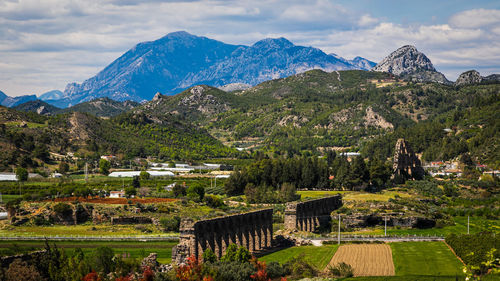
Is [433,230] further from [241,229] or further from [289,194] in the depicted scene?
[241,229]

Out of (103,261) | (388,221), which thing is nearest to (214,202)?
(388,221)

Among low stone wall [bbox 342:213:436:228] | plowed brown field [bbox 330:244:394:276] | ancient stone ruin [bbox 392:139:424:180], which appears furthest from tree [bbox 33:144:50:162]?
plowed brown field [bbox 330:244:394:276]

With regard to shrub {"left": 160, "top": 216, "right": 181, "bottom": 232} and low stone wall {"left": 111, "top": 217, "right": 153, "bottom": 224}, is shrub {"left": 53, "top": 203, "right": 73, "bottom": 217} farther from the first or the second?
shrub {"left": 160, "top": 216, "right": 181, "bottom": 232}

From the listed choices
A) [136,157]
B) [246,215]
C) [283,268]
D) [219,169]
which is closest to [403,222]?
[246,215]

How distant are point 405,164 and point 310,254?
77.4 metres

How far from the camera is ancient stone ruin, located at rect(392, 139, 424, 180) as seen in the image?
436 ft

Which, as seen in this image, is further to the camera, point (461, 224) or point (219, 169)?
point (219, 169)

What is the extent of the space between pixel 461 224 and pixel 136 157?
116 meters

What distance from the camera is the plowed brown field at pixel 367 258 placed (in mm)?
55438

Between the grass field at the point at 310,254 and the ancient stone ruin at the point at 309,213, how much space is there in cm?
1003

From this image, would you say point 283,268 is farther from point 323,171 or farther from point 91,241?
point 323,171

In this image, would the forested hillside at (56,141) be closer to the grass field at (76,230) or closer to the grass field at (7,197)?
the grass field at (7,197)

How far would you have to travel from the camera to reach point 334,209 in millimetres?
95625

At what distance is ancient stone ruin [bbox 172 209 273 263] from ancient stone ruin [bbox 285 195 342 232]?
279 inches
